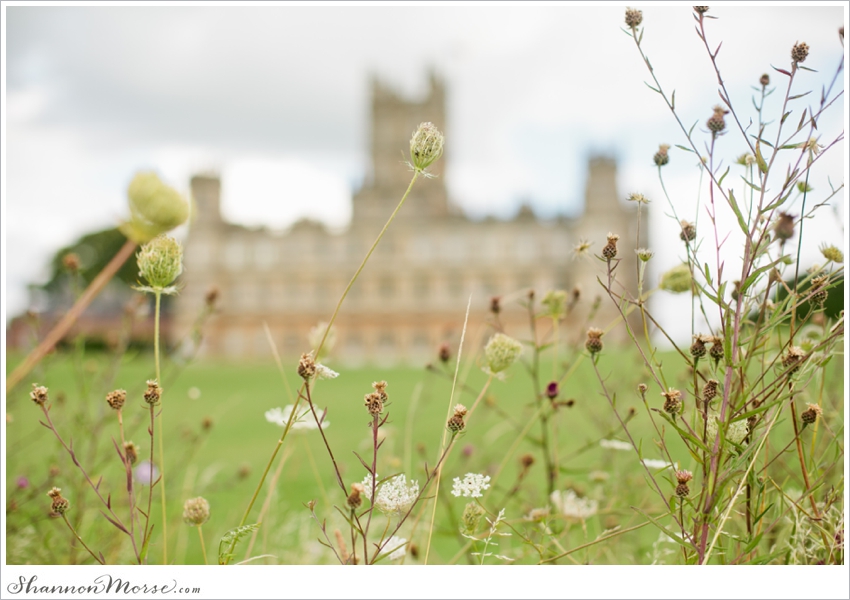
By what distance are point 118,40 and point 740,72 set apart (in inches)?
38.4

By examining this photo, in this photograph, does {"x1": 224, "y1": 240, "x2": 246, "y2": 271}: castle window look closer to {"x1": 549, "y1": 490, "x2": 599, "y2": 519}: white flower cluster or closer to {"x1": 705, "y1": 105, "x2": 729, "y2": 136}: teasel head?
{"x1": 549, "y1": 490, "x2": 599, "y2": 519}: white flower cluster

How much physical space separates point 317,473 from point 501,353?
0.31 metres

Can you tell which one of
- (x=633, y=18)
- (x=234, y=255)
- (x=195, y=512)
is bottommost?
(x=234, y=255)

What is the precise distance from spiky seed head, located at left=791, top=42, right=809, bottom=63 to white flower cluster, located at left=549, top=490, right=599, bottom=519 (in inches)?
20.4

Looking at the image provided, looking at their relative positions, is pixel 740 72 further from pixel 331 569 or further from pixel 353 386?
pixel 353 386

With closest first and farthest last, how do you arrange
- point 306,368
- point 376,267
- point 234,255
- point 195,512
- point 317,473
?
point 306,368, point 195,512, point 317,473, point 376,267, point 234,255

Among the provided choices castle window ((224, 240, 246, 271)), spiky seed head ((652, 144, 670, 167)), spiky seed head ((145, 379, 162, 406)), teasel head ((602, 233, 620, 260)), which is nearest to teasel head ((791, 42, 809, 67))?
spiky seed head ((652, 144, 670, 167))

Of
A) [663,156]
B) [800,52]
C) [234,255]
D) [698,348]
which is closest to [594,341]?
[698,348]

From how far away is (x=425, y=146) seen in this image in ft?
1.53

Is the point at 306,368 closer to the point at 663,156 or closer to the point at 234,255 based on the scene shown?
the point at 663,156

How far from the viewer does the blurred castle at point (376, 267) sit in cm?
1958

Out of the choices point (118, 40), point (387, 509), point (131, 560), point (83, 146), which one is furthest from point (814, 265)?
point (83, 146)

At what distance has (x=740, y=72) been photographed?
0.81 metres

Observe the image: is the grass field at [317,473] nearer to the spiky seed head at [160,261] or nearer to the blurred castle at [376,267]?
the spiky seed head at [160,261]
